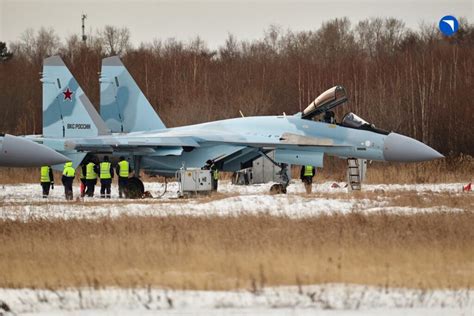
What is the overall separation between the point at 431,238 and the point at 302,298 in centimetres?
411

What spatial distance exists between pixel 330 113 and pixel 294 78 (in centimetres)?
2292

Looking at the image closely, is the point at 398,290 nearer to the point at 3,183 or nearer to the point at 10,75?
the point at 3,183

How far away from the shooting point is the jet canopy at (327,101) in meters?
22.9

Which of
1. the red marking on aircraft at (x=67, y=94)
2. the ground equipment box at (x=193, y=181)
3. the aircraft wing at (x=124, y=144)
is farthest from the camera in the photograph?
the red marking on aircraft at (x=67, y=94)

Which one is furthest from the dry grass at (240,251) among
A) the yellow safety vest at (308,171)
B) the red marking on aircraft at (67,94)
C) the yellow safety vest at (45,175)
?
the red marking on aircraft at (67,94)

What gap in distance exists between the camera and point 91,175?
942 inches

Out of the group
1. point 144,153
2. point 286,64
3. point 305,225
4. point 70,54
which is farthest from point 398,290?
point 70,54

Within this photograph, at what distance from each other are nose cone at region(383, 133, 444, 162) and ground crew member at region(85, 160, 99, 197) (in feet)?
22.1

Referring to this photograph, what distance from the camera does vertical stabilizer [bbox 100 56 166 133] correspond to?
88.3 ft

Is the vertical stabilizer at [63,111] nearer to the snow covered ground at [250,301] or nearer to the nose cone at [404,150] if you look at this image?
the nose cone at [404,150]

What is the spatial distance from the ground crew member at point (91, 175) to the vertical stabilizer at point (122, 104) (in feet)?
10.3

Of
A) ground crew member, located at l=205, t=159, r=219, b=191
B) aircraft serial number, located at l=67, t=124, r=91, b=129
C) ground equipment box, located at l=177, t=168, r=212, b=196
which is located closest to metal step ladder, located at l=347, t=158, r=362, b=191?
ground crew member, located at l=205, t=159, r=219, b=191

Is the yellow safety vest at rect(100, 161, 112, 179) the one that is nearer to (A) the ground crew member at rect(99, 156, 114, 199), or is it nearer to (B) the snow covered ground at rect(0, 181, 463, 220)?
(A) the ground crew member at rect(99, 156, 114, 199)

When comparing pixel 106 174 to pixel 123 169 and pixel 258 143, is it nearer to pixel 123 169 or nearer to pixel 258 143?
pixel 123 169
